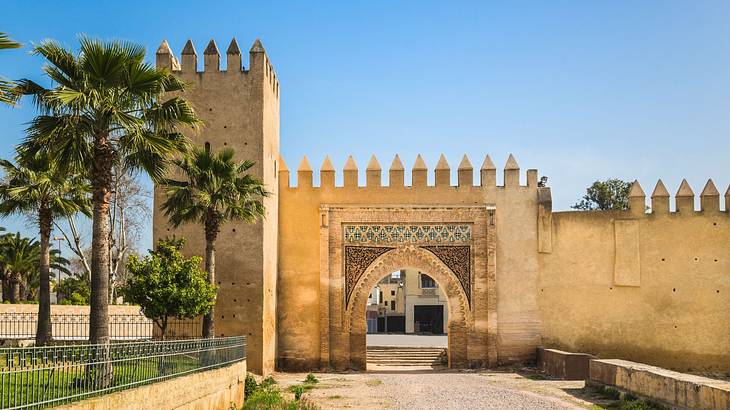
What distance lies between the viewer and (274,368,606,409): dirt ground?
44.3 ft

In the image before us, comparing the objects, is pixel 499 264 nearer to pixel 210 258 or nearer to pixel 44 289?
pixel 210 258

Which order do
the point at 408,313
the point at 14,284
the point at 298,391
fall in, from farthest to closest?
the point at 408,313 → the point at 14,284 → the point at 298,391

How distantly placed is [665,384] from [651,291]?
7.73 meters

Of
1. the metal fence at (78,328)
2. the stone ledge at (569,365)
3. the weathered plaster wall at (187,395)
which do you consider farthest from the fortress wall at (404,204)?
the weathered plaster wall at (187,395)

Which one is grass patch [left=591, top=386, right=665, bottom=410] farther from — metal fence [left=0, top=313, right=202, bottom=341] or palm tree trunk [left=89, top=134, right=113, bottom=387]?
metal fence [left=0, top=313, right=202, bottom=341]

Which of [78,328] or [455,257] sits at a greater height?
[455,257]

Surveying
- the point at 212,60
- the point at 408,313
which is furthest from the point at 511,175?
the point at 408,313

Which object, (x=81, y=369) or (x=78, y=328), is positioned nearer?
(x=81, y=369)

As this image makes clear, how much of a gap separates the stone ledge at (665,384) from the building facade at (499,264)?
436cm

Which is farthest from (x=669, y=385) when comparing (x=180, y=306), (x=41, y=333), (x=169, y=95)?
(x=169, y=95)

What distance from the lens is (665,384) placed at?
1231 centimetres

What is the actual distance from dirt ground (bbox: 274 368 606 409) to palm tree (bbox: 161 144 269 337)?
3.04 m

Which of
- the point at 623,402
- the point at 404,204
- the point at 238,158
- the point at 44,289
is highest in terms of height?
the point at 238,158

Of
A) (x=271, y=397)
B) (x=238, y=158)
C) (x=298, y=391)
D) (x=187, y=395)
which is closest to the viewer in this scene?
(x=187, y=395)
